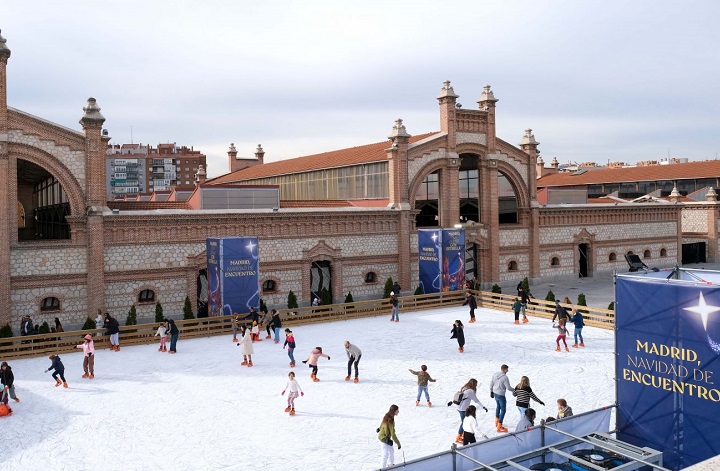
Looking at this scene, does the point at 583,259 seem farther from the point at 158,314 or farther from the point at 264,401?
the point at 264,401

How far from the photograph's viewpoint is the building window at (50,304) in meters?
25.7

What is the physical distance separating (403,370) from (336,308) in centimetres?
1025

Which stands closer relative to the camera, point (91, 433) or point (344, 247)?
point (91, 433)

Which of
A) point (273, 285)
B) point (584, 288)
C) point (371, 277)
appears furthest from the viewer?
point (584, 288)

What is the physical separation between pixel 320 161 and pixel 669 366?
3584 cm

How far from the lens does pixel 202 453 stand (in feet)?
43.2

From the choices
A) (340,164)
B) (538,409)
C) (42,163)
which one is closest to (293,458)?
(538,409)

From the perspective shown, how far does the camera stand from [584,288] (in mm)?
38219

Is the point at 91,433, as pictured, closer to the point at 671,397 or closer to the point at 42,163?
the point at 671,397

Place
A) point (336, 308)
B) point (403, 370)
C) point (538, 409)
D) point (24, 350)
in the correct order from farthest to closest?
1. point (336, 308)
2. point (24, 350)
3. point (403, 370)
4. point (538, 409)

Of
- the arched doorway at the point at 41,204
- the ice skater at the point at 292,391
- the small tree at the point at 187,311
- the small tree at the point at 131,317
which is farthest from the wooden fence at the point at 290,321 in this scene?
the ice skater at the point at 292,391

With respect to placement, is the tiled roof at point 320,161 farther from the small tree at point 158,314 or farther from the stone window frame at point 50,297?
the stone window frame at point 50,297

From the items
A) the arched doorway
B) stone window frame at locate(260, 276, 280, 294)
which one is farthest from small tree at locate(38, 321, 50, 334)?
stone window frame at locate(260, 276, 280, 294)

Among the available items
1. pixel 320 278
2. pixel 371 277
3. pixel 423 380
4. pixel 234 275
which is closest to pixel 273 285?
pixel 320 278
